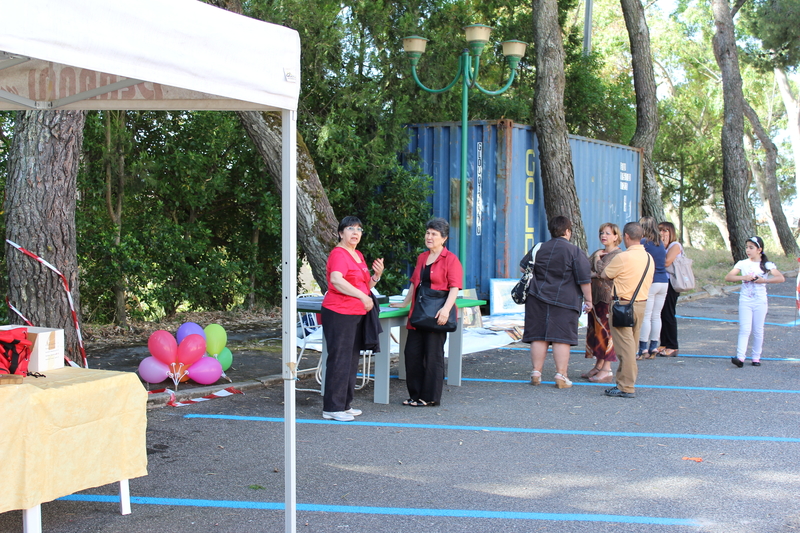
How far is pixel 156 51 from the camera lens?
3.30 metres

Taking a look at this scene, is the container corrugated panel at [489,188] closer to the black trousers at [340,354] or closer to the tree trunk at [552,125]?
the tree trunk at [552,125]

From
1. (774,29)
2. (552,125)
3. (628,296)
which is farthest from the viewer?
(774,29)

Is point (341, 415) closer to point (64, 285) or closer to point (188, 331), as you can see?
point (188, 331)

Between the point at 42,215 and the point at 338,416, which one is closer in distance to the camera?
the point at 338,416

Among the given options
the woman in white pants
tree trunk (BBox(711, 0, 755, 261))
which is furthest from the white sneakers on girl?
tree trunk (BBox(711, 0, 755, 261))

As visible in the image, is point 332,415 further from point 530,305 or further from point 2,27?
point 2,27

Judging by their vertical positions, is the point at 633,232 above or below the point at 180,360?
above

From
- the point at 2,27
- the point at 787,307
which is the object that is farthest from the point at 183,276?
the point at 787,307

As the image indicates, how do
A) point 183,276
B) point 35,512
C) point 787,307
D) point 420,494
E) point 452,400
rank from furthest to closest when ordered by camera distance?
point 787,307, point 183,276, point 452,400, point 420,494, point 35,512

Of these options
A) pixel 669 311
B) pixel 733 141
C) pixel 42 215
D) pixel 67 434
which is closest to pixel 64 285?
pixel 42 215

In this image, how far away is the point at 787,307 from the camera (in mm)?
15188

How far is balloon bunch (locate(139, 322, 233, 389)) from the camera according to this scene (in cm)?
719

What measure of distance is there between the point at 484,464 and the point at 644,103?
47.8 ft

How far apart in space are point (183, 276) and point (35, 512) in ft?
27.3
